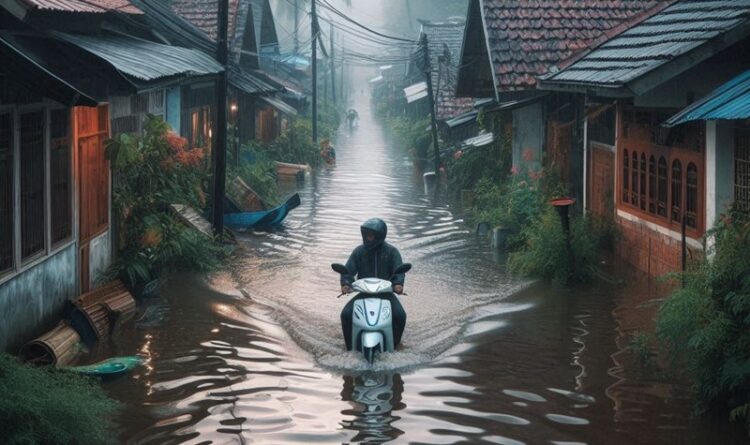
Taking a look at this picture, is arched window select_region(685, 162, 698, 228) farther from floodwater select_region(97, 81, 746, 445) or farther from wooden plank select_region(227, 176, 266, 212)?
wooden plank select_region(227, 176, 266, 212)

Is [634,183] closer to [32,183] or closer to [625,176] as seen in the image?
[625,176]

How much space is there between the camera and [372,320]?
1041 centimetres

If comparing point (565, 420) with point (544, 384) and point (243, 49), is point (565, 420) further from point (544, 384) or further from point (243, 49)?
point (243, 49)

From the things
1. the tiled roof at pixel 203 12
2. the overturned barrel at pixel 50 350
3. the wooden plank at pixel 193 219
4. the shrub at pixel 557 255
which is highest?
the tiled roof at pixel 203 12

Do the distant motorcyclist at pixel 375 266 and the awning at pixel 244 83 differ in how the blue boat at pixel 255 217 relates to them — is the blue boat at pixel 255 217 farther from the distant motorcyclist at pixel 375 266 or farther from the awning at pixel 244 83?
the distant motorcyclist at pixel 375 266

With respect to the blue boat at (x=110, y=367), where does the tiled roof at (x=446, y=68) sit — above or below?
above

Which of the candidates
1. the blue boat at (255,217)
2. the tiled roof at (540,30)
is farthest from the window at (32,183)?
the tiled roof at (540,30)

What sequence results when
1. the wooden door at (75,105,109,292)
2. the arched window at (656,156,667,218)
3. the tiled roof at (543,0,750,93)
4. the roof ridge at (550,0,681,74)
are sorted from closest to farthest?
the tiled roof at (543,0,750,93) → the wooden door at (75,105,109,292) → the arched window at (656,156,667,218) → the roof ridge at (550,0,681,74)

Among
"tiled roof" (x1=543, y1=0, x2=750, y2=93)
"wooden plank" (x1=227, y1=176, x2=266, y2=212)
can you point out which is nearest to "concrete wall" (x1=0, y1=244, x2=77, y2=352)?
"tiled roof" (x1=543, y1=0, x2=750, y2=93)

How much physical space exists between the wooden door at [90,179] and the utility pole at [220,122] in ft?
13.1

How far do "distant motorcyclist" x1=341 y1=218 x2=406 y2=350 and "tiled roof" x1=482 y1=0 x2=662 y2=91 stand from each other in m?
9.46

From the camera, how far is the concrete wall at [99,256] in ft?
43.8

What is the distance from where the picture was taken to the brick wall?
539 inches

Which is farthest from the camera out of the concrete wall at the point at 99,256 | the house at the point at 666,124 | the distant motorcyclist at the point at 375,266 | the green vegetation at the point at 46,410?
the concrete wall at the point at 99,256
